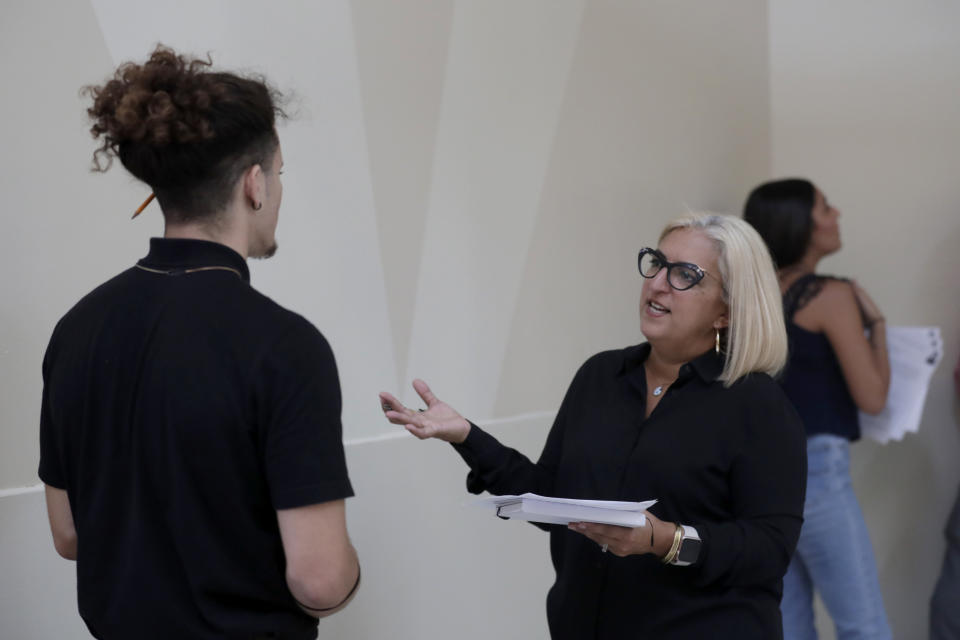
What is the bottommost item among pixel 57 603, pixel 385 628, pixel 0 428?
pixel 385 628

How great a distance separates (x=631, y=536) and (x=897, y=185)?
285 cm

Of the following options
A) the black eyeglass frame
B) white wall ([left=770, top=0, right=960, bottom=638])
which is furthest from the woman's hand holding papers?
white wall ([left=770, top=0, right=960, bottom=638])

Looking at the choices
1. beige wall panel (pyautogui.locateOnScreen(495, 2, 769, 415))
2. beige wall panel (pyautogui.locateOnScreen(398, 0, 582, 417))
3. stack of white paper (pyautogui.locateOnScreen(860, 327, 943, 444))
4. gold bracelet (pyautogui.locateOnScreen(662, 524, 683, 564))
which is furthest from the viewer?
stack of white paper (pyautogui.locateOnScreen(860, 327, 943, 444))

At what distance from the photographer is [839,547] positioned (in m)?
2.95

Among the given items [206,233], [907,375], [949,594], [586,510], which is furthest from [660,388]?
[949,594]

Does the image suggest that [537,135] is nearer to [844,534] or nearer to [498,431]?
[498,431]

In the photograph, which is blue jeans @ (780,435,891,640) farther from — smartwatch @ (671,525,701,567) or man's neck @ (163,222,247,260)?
man's neck @ (163,222,247,260)

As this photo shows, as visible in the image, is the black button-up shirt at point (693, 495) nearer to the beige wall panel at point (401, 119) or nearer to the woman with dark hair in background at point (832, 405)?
the beige wall panel at point (401, 119)

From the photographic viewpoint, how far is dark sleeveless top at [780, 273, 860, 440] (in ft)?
9.87

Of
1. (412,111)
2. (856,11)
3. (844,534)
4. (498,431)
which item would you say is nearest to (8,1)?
(412,111)

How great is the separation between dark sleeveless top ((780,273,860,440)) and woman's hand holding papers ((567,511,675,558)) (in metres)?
1.57

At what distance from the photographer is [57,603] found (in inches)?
77.0

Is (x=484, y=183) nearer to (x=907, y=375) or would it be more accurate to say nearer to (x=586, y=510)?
(x=586, y=510)

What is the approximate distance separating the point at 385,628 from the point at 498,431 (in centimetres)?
69
